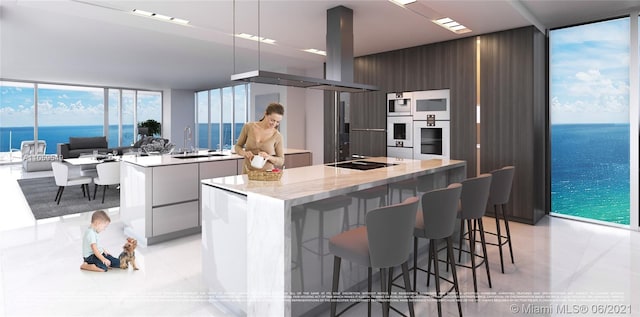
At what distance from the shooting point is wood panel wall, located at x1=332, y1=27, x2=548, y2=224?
4609 millimetres

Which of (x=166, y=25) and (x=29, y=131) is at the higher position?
(x=166, y=25)

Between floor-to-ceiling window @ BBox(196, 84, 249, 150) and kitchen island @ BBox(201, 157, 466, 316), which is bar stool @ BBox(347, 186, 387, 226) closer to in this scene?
kitchen island @ BBox(201, 157, 466, 316)

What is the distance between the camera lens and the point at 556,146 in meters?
5.06

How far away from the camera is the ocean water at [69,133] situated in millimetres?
11477

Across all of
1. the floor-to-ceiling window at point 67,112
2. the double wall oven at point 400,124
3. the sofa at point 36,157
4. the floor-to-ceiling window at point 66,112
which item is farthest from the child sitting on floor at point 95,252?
the floor-to-ceiling window at point 67,112

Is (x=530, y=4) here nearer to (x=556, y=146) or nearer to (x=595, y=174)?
A: (x=556, y=146)

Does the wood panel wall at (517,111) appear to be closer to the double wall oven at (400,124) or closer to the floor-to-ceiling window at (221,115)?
the double wall oven at (400,124)

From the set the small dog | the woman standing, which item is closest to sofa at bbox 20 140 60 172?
the small dog

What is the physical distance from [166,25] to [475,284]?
4626 millimetres

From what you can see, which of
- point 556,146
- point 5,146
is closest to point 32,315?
point 556,146

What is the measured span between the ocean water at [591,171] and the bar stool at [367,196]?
3.39 metres

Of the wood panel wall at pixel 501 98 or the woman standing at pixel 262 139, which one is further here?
the wood panel wall at pixel 501 98

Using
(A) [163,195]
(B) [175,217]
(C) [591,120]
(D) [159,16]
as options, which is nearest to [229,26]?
(D) [159,16]

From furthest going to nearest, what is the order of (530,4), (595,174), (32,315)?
(595,174), (530,4), (32,315)
